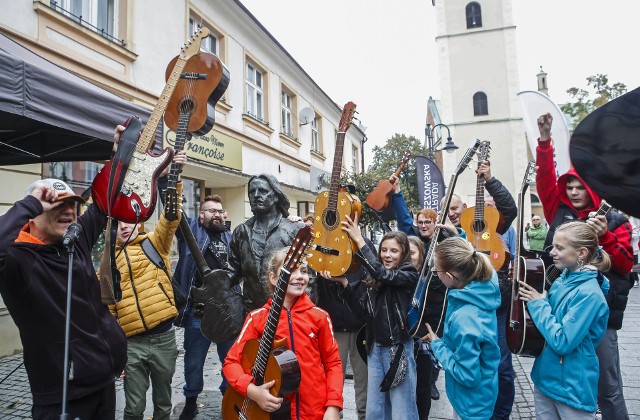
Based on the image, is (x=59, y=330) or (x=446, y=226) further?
(x=446, y=226)

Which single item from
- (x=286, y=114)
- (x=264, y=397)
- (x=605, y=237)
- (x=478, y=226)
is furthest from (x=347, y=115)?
(x=286, y=114)

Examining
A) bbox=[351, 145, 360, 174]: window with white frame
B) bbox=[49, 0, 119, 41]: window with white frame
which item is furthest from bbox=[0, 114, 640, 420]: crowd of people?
bbox=[351, 145, 360, 174]: window with white frame

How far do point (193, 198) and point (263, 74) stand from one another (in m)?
5.01

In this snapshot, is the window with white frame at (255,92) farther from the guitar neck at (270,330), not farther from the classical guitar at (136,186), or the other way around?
the guitar neck at (270,330)

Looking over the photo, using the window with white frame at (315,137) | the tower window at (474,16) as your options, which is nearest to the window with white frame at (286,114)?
the window with white frame at (315,137)

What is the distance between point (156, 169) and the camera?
2104mm

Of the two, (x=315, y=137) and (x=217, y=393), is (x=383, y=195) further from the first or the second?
(x=315, y=137)

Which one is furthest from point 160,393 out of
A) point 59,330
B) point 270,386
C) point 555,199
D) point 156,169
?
point 555,199

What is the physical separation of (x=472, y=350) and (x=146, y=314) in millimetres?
2252

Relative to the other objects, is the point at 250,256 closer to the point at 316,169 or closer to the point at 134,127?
the point at 134,127

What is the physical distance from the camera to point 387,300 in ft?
9.80

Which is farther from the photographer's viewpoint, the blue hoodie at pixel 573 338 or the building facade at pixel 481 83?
the building facade at pixel 481 83

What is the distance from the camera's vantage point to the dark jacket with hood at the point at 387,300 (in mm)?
2836

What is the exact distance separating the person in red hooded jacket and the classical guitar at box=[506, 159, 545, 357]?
409 millimetres
